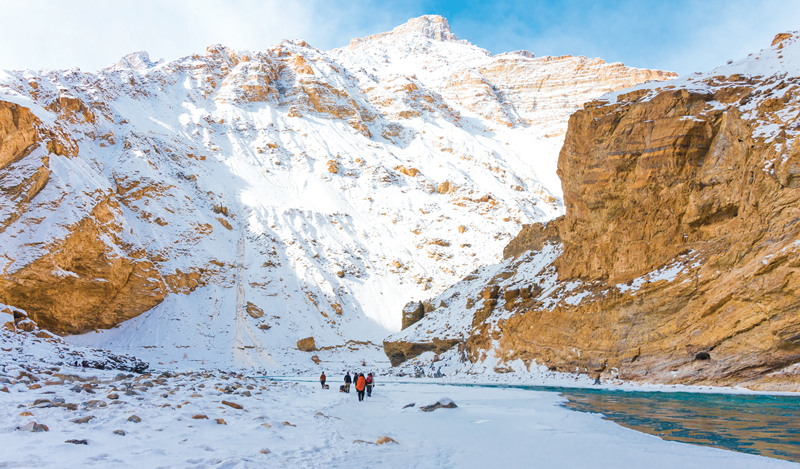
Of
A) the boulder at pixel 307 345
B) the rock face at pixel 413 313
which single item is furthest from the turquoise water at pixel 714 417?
the boulder at pixel 307 345

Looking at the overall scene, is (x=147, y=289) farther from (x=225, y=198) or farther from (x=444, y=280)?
(x=444, y=280)

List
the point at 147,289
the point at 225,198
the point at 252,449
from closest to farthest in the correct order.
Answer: the point at 252,449, the point at 147,289, the point at 225,198

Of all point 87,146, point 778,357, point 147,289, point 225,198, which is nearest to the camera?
point 778,357

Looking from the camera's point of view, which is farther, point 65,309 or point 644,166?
point 65,309

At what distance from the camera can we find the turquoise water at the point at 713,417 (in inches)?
278

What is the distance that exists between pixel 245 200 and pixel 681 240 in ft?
222

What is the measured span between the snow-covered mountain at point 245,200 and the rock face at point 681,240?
3700cm

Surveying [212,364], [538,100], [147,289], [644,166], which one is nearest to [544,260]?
[644,166]

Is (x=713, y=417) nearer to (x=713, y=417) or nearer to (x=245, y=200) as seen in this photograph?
(x=713, y=417)

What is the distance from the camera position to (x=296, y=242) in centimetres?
6456

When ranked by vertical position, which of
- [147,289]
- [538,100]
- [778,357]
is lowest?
[778,357]

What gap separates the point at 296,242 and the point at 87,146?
32.9 m

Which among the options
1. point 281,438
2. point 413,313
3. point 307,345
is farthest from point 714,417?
point 307,345

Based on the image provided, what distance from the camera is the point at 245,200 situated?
71.8m
